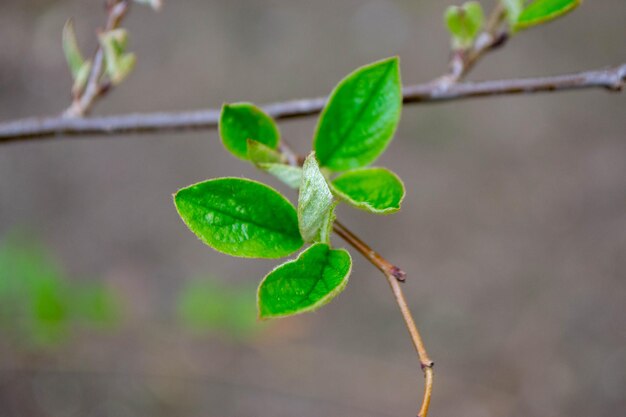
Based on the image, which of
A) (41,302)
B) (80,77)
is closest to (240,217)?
(80,77)

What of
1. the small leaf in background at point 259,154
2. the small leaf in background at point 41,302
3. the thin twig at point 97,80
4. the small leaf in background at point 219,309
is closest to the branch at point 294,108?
the thin twig at point 97,80

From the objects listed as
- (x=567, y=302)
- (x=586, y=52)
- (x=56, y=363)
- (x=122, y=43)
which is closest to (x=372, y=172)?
(x=122, y=43)

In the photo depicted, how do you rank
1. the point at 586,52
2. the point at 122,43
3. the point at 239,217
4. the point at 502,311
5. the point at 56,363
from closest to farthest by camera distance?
the point at 239,217 < the point at 122,43 < the point at 56,363 < the point at 502,311 < the point at 586,52

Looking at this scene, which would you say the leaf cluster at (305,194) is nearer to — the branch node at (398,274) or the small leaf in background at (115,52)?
the branch node at (398,274)

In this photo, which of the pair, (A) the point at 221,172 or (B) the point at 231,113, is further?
(A) the point at 221,172

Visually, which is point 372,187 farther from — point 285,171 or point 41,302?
point 41,302

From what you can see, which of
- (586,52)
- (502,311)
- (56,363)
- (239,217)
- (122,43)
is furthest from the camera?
(586,52)

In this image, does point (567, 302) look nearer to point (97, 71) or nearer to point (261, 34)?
point (261, 34)

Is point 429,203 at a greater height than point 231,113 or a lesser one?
lesser
